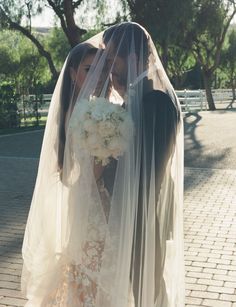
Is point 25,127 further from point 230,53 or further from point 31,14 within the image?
point 230,53

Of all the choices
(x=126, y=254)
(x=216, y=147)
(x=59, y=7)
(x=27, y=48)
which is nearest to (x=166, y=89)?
(x=126, y=254)

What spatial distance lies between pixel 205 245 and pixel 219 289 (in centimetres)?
115

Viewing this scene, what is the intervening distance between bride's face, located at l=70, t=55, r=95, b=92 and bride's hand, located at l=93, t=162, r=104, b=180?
446mm

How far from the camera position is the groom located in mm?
2402

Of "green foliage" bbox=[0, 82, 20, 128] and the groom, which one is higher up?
the groom

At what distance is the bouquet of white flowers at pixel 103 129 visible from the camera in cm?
244

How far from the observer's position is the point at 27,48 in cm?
3856

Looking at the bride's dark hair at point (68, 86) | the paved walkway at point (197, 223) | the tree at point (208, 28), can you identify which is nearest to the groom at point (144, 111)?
the bride's dark hair at point (68, 86)

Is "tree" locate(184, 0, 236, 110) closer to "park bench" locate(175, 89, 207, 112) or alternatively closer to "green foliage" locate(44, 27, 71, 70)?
"park bench" locate(175, 89, 207, 112)

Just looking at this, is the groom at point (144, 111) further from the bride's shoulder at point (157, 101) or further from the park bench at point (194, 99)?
the park bench at point (194, 99)

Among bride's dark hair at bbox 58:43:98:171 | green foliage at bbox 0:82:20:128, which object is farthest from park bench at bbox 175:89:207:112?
bride's dark hair at bbox 58:43:98:171

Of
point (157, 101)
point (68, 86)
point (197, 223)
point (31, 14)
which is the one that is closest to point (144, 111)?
point (157, 101)

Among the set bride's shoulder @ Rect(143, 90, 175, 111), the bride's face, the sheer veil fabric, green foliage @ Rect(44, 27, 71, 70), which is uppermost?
the bride's face

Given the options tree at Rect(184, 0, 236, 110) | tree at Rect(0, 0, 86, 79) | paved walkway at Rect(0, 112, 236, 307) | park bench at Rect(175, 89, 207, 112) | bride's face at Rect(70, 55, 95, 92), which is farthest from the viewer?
park bench at Rect(175, 89, 207, 112)
